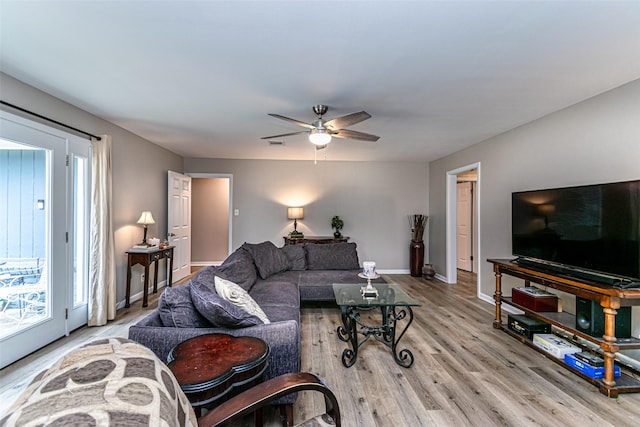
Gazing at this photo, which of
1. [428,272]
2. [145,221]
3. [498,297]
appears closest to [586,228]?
[498,297]

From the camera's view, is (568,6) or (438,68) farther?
(438,68)

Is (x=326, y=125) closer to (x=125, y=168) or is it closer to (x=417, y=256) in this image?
(x=125, y=168)

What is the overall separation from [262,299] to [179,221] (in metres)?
3.49

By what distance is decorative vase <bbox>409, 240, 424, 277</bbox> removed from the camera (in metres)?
6.31

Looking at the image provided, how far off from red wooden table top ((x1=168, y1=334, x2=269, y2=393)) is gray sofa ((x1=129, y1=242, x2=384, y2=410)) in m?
0.14

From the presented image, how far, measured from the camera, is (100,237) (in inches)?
137

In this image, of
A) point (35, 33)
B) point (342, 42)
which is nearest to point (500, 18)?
point (342, 42)

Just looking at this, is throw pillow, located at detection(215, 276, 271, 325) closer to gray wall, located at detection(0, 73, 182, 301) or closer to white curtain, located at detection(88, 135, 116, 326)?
white curtain, located at detection(88, 135, 116, 326)

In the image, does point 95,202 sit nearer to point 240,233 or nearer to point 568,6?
point 240,233

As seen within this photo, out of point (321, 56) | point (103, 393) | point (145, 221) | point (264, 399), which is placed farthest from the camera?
point (145, 221)

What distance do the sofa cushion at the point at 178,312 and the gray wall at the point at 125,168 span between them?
7.34 feet

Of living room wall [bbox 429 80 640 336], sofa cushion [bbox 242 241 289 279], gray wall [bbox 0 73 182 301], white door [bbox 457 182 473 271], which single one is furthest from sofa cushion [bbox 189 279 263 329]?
white door [bbox 457 182 473 271]

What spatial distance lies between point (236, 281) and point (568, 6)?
336 centimetres

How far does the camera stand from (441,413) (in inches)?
79.2
